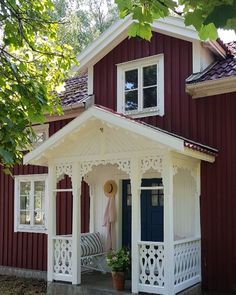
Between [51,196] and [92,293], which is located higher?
[51,196]

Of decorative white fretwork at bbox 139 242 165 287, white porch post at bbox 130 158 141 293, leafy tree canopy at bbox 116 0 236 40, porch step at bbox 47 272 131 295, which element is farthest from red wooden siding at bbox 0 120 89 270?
leafy tree canopy at bbox 116 0 236 40

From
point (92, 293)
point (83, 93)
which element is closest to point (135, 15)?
point (92, 293)

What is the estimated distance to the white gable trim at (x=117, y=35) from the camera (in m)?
10.2

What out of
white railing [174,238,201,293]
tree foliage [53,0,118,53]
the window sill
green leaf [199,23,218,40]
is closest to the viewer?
green leaf [199,23,218,40]

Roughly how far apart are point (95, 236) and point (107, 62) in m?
4.45

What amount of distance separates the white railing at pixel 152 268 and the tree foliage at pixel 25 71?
12.5ft

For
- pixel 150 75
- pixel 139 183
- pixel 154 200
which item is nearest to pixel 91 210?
pixel 154 200

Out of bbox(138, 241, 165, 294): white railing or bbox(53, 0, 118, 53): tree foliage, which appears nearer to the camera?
bbox(138, 241, 165, 294): white railing

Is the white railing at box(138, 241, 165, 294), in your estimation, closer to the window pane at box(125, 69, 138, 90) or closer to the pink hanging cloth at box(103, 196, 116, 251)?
the pink hanging cloth at box(103, 196, 116, 251)

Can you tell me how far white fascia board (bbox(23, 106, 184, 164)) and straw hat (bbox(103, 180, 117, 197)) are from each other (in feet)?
6.60

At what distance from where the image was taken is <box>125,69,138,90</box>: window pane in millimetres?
11133

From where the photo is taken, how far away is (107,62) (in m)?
11.6

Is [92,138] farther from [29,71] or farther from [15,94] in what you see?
[15,94]

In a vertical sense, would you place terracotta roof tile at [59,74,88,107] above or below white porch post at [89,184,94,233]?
above
